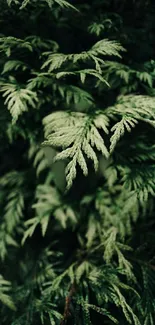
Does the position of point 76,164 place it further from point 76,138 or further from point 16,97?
point 16,97

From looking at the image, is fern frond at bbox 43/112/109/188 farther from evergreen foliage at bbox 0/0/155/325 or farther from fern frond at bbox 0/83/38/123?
fern frond at bbox 0/83/38/123

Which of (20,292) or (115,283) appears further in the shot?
(20,292)

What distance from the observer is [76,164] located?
2.15 metres

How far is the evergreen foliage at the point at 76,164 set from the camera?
6.44 ft

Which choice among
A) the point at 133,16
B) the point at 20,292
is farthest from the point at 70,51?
the point at 20,292

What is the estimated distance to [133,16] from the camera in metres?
2.32

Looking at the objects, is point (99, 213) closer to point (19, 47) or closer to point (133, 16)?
point (19, 47)

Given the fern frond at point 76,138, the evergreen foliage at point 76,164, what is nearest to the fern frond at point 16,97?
the evergreen foliage at point 76,164

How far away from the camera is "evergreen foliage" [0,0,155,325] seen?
6.44ft

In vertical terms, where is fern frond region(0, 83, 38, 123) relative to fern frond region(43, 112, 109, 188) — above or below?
above

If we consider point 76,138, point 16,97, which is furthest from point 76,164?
point 16,97

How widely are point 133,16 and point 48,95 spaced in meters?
0.72

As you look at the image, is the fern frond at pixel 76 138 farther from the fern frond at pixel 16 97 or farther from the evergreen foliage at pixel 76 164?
the fern frond at pixel 16 97

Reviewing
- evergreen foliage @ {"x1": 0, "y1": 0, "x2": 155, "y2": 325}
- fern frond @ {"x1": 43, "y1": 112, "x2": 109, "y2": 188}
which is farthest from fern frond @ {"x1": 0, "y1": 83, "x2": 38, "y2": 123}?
fern frond @ {"x1": 43, "y1": 112, "x2": 109, "y2": 188}
